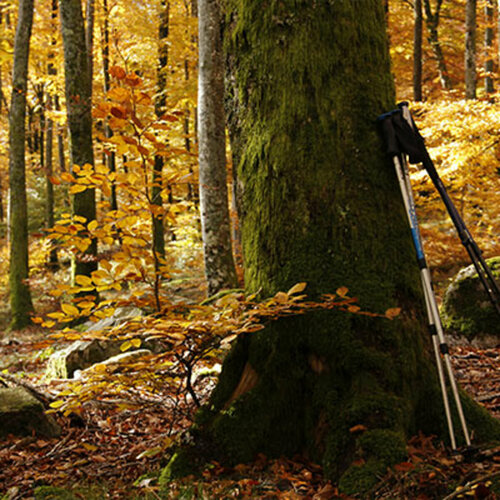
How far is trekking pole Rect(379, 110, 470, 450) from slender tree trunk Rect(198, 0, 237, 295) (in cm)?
444

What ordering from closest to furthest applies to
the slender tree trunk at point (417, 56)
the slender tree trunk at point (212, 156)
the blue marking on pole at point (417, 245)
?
the blue marking on pole at point (417, 245) → the slender tree trunk at point (212, 156) → the slender tree trunk at point (417, 56)

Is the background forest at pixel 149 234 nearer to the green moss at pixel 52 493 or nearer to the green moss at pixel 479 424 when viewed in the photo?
the green moss at pixel 52 493

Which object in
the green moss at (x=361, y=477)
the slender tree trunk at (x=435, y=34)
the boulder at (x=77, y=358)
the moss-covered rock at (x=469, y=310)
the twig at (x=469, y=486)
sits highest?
the slender tree trunk at (x=435, y=34)

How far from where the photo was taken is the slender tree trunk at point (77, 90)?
843 centimetres

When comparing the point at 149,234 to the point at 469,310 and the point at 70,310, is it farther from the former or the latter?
the point at 70,310

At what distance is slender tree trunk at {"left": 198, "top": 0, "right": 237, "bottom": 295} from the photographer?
6.65m

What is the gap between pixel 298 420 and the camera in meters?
2.28

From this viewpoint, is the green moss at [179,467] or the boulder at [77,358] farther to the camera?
the boulder at [77,358]

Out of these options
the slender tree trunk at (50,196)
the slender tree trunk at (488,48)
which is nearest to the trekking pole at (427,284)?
the slender tree trunk at (488,48)

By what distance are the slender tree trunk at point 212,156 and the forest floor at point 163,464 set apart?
10.7ft

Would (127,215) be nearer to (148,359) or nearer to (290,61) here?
(148,359)

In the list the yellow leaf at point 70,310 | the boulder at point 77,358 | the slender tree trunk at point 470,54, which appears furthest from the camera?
the slender tree trunk at point 470,54

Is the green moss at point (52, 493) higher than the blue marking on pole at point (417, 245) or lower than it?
lower

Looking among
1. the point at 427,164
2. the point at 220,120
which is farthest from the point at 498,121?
the point at 427,164
